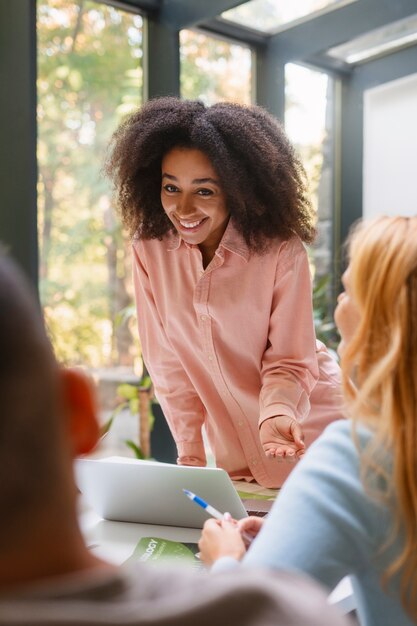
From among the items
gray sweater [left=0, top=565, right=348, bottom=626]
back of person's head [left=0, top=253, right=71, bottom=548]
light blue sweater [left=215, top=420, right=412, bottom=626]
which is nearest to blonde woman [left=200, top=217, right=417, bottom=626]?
light blue sweater [left=215, top=420, right=412, bottom=626]

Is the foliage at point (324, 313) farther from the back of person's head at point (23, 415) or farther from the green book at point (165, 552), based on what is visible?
the back of person's head at point (23, 415)

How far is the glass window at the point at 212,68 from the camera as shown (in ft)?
11.6

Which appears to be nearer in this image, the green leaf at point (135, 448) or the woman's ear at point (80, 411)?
the woman's ear at point (80, 411)

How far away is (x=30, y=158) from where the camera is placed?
2727 millimetres

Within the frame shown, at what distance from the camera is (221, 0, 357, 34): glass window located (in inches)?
138

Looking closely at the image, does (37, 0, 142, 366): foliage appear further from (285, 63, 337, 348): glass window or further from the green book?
the green book

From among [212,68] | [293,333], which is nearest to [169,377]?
[293,333]

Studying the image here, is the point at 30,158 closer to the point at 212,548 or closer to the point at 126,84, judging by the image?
the point at 126,84

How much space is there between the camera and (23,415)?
0.49m

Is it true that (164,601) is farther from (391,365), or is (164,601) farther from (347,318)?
(347,318)

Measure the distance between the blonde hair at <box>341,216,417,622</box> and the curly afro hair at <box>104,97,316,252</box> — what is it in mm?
911

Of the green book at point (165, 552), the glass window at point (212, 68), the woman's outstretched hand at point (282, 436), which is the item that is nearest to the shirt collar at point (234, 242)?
the woman's outstretched hand at point (282, 436)

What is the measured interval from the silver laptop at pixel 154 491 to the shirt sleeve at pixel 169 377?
1.46 feet

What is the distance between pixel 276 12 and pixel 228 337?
89.6 inches
